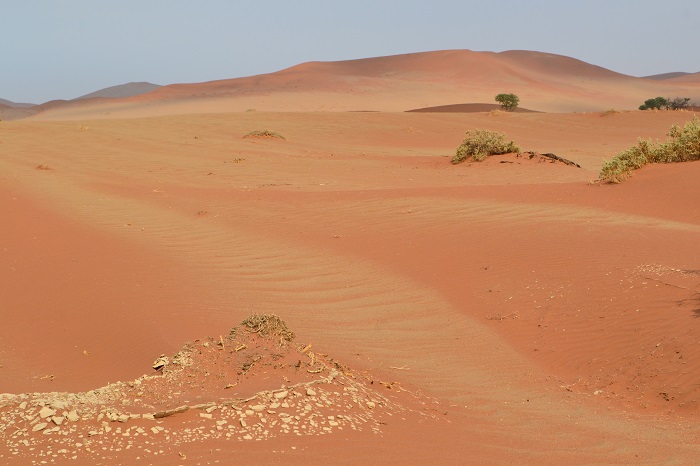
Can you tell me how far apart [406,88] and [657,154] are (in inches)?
2355

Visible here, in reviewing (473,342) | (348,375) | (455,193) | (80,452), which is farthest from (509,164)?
(80,452)

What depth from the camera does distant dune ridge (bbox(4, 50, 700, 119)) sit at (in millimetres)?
64938

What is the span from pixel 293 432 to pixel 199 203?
→ 35.8 feet

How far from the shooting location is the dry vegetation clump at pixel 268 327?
588cm

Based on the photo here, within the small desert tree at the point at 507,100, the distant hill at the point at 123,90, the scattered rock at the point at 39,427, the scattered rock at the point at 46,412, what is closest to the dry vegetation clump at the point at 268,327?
the scattered rock at the point at 46,412

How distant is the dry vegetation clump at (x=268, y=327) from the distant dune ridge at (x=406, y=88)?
1970 inches

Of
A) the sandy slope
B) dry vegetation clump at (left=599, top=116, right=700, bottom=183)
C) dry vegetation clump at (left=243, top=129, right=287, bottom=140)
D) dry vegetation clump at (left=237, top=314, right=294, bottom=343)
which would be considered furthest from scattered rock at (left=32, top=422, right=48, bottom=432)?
dry vegetation clump at (left=243, top=129, right=287, bottom=140)

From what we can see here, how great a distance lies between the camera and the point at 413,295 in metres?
8.92

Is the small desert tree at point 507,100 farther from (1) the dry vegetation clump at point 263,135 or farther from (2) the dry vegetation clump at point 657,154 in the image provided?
(2) the dry vegetation clump at point 657,154

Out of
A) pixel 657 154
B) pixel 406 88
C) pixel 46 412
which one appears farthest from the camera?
pixel 406 88

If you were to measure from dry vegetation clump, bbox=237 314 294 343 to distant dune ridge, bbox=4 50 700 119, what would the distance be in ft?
164

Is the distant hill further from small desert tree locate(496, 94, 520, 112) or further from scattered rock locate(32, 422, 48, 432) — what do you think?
scattered rock locate(32, 422, 48, 432)

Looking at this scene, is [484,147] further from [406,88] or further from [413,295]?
[406,88]

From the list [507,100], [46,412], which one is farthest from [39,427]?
[507,100]
